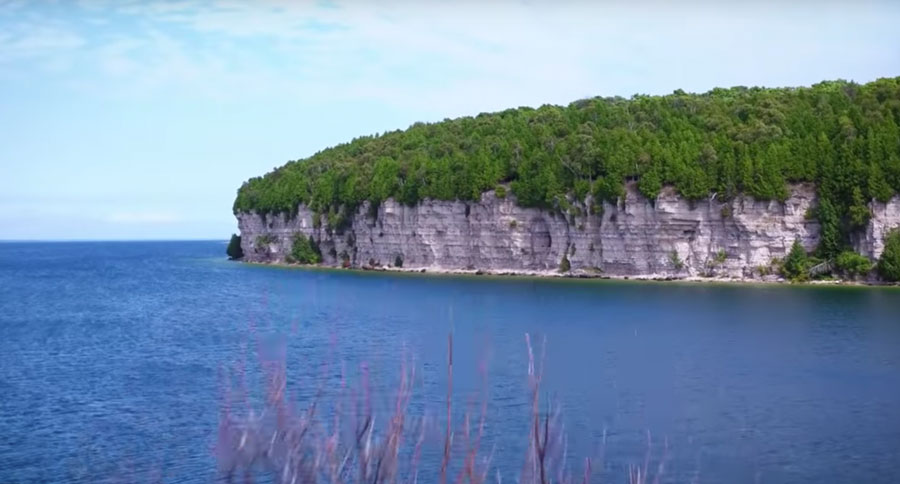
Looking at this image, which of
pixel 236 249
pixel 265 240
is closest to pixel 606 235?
pixel 265 240

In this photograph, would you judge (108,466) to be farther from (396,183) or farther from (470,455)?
(396,183)

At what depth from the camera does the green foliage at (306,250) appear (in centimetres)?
10525

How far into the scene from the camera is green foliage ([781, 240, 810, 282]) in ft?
224

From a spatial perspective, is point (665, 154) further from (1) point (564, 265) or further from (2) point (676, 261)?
(1) point (564, 265)

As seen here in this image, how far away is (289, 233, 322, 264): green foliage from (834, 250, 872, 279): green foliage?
5856cm

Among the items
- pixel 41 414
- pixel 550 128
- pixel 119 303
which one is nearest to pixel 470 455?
pixel 41 414

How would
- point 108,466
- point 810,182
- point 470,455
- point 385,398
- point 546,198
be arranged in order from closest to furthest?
1. point 470,455
2. point 108,466
3. point 385,398
4. point 810,182
5. point 546,198

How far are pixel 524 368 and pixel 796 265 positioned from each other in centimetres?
4313

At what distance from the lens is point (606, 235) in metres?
76.6

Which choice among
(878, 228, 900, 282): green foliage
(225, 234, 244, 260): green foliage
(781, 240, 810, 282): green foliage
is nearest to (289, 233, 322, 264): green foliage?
(225, 234, 244, 260): green foliage

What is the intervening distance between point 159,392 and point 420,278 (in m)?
53.4

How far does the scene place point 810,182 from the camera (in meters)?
69.6

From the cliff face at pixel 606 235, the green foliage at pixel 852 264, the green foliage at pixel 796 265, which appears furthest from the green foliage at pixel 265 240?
the green foliage at pixel 852 264

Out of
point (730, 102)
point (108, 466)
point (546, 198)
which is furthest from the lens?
point (730, 102)
